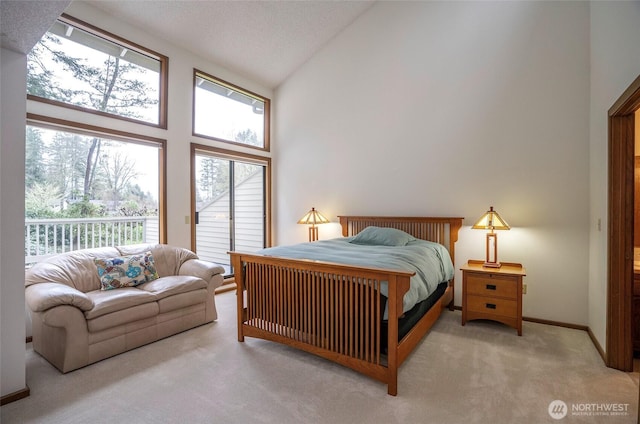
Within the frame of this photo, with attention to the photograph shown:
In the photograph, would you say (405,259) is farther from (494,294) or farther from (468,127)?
(468,127)

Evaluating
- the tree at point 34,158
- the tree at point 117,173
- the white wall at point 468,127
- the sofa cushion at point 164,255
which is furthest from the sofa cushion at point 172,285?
the white wall at point 468,127

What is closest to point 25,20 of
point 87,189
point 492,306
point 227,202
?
point 87,189

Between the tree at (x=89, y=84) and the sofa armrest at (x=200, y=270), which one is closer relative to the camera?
the tree at (x=89, y=84)

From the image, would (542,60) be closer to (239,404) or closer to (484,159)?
(484,159)

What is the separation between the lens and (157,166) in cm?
410

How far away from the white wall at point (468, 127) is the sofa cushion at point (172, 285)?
2353 millimetres

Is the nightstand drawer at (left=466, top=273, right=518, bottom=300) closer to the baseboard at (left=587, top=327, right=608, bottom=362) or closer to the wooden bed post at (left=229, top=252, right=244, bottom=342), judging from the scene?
the baseboard at (left=587, top=327, right=608, bottom=362)

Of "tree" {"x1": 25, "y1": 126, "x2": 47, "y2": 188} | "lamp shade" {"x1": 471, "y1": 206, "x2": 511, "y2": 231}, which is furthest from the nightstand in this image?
"tree" {"x1": 25, "y1": 126, "x2": 47, "y2": 188}

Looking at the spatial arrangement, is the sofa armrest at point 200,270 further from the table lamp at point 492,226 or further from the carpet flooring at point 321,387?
the table lamp at point 492,226

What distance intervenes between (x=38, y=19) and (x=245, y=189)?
11.9ft

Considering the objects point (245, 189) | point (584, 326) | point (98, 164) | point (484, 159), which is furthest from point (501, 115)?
point (98, 164)

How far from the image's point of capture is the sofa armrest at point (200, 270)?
3449 millimetres

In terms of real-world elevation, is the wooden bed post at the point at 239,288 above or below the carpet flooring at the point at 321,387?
above

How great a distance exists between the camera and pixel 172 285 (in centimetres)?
311
